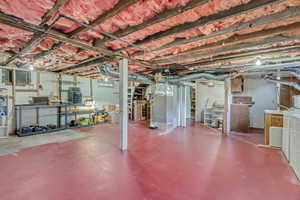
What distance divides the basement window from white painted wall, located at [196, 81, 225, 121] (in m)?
7.70

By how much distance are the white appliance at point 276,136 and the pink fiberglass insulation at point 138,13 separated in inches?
166

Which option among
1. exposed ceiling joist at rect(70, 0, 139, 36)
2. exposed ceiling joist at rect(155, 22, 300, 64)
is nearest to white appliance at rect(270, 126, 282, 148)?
exposed ceiling joist at rect(155, 22, 300, 64)

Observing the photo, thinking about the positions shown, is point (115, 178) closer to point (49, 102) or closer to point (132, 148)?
point (132, 148)

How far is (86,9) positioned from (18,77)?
5.44 metres

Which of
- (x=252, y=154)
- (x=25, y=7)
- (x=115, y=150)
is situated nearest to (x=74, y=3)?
(x=25, y=7)

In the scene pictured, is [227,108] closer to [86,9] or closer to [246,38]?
[246,38]

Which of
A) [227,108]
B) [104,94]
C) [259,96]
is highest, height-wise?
[104,94]

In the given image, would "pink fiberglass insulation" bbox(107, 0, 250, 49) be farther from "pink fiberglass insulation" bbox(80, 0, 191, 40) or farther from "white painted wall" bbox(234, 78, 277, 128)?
"white painted wall" bbox(234, 78, 277, 128)

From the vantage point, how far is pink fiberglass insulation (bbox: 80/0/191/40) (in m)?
1.60

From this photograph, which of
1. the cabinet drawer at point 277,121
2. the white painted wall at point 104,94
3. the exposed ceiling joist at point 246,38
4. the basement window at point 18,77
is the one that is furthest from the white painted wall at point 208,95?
the basement window at point 18,77

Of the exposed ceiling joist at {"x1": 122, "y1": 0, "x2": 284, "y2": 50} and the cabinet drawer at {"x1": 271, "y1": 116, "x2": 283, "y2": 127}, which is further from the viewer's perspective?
the cabinet drawer at {"x1": 271, "y1": 116, "x2": 283, "y2": 127}

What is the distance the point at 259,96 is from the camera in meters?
6.04

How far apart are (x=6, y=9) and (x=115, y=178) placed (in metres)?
2.79

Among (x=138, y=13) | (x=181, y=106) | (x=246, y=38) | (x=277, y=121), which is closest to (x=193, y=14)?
(x=138, y=13)
